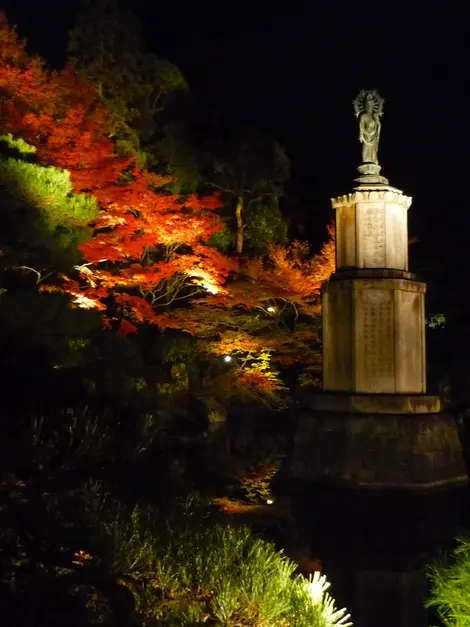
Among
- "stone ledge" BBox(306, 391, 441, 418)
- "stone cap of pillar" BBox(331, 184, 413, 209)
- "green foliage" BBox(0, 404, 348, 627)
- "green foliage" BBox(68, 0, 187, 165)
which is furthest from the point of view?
"green foliage" BBox(68, 0, 187, 165)

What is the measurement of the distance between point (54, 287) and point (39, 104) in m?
4.72

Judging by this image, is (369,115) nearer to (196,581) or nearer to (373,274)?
(373,274)

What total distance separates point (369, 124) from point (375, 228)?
6.63 feet

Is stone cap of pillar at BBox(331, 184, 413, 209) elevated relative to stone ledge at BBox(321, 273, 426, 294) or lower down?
elevated

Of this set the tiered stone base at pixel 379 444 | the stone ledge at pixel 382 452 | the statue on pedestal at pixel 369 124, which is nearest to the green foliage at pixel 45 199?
the statue on pedestal at pixel 369 124

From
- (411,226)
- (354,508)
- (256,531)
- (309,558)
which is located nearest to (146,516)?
(309,558)

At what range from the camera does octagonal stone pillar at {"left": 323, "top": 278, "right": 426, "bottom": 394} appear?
12008 millimetres

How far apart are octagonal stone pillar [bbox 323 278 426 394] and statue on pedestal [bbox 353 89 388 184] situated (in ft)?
6.72

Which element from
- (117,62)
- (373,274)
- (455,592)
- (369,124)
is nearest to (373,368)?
(373,274)

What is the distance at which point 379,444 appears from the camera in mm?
11336

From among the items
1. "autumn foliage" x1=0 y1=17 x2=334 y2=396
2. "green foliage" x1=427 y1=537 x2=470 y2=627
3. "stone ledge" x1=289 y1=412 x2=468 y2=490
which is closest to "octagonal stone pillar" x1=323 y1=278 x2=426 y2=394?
"stone ledge" x1=289 y1=412 x2=468 y2=490

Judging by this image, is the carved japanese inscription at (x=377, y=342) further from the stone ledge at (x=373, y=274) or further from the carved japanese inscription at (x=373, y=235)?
the carved japanese inscription at (x=373, y=235)

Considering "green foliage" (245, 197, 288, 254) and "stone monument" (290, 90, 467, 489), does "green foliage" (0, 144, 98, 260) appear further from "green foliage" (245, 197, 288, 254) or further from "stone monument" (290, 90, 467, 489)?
"green foliage" (245, 197, 288, 254)

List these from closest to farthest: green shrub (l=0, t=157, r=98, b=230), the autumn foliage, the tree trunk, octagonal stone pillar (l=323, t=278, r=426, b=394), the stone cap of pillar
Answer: green shrub (l=0, t=157, r=98, b=230) < octagonal stone pillar (l=323, t=278, r=426, b=394) < the stone cap of pillar < the autumn foliage < the tree trunk
